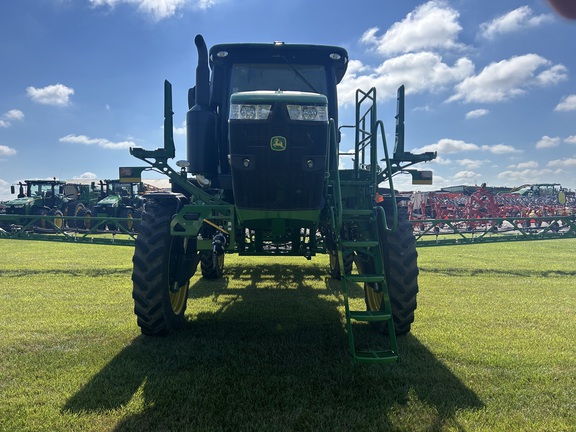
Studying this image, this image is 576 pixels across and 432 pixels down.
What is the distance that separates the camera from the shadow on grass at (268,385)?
2.58 m

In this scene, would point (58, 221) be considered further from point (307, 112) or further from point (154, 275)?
point (307, 112)

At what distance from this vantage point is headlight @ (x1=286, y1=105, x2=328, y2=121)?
3.54 meters

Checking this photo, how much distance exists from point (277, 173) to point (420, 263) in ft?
25.0

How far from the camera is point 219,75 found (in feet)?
15.1

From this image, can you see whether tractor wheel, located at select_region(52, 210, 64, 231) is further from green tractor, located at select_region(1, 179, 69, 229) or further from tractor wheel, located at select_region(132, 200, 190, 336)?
tractor wheel, located at select_region(132, 200, 190, 336)

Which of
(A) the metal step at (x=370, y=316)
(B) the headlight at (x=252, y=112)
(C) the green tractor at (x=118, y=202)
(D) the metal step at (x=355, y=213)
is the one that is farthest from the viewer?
(C) the green tractor at (x=118, y=202)

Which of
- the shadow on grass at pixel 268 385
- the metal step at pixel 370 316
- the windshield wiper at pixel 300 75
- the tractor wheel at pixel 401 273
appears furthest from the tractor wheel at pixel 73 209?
the metal step at pixel 370 316

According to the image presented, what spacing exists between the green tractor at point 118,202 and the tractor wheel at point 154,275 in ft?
54.4

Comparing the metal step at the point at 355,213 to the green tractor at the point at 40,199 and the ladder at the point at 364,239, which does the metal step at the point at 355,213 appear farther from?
the green tractor at the point at 40,199

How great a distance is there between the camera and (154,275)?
3.89 meters

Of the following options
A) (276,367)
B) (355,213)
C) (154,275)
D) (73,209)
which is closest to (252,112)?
(355,213)

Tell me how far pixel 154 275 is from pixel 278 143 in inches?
71.5

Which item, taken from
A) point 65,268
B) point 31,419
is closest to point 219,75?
point 31,419

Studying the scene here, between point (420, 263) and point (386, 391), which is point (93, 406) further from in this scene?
point (420, 263)
